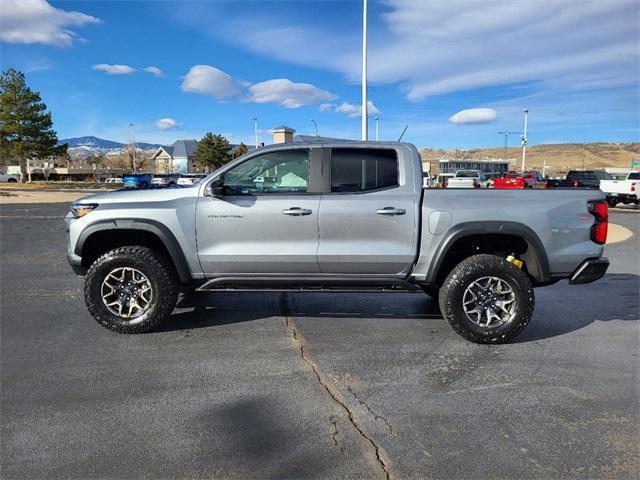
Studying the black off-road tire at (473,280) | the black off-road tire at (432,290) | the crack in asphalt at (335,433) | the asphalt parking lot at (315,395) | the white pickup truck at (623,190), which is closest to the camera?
the asphalt parking lot at (315,395)

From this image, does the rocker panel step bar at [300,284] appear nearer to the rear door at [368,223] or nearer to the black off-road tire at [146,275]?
the rear door at [368,223]

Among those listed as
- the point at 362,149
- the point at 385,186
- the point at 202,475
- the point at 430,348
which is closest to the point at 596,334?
the point at 430,348

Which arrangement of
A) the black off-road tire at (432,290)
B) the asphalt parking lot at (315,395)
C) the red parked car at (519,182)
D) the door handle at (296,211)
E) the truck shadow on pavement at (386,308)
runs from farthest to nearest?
the red parked car at (519,182) → the black off-road tire at (432,290) → the truck shadow on pavement at (386,308) → the door handle at (296,211) → the asphalt parking lot at (315,395)

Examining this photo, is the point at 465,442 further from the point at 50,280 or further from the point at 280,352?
the point at 50,280

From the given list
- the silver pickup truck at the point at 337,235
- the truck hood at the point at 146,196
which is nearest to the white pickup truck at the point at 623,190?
the silver pickup truck at the point at 337,235

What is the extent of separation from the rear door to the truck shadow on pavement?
1006 millimetres

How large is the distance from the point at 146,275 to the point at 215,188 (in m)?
1.10

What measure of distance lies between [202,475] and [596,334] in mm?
4254

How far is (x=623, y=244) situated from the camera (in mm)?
11383

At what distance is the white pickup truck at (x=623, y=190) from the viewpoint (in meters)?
23.3

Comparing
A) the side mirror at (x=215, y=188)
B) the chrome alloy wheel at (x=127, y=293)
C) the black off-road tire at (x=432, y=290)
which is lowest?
the black off-road tire at (x=432, y=290)

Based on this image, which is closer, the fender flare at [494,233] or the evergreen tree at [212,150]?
the fender flare at [494,233]

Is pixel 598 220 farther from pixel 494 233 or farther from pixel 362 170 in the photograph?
pixel 362 170

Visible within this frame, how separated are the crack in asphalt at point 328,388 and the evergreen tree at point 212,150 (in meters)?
64.7
